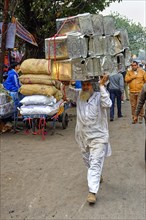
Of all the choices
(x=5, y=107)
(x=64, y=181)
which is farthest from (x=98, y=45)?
(x=5, y=107)

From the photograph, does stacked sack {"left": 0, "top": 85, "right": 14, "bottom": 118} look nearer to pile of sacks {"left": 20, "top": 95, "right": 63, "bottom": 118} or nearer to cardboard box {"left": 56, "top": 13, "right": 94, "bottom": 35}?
pile of sacks {"left": 20, "top": 95, "right": 63, "bottom": 118}

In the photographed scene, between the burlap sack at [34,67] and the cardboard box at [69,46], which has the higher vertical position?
the cardboard box at [69,46]

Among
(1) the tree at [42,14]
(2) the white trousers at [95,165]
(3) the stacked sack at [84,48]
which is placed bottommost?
(2) the white trousers at [95,165]

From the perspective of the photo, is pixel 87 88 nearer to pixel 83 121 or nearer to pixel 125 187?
pixel 83 121

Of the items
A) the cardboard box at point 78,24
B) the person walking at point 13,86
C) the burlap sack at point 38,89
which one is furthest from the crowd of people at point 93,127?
the person walking at point 13,86

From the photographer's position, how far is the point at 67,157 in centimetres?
746

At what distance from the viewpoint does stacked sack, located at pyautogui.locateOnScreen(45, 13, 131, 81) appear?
13.5ft

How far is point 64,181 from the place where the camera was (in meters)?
5.95

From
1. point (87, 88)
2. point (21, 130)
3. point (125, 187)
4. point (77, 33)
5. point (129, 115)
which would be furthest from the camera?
point (129, 115)

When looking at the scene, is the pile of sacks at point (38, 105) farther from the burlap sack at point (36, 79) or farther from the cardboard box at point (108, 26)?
the cardboard box at point (108, 26)

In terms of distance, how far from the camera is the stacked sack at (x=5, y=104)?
9297 mm

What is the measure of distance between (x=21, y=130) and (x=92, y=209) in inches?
237

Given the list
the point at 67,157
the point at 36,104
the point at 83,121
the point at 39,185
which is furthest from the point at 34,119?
the point at 83,121

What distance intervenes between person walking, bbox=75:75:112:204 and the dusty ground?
38 cm
